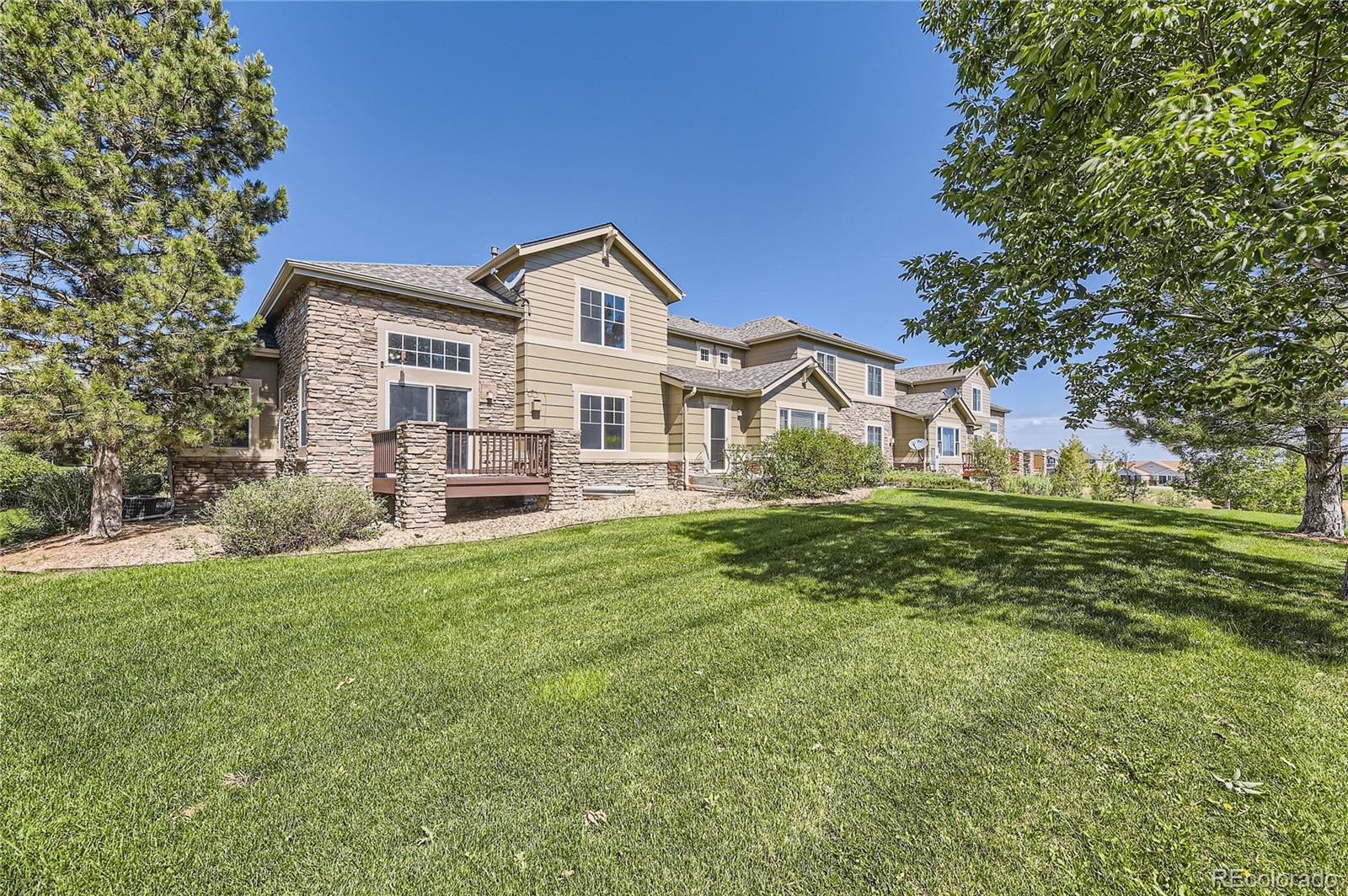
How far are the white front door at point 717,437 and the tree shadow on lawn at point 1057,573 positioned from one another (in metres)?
6.21

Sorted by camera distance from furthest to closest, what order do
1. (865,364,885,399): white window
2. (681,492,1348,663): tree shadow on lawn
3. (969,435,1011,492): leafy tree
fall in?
(865,364,885,399): white window → (969,435,1011,492): leafy tree → (681,492,1348,663): tree shadow on lawn

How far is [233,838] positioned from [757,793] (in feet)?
7.38

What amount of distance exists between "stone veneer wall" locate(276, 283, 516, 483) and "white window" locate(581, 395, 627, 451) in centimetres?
284

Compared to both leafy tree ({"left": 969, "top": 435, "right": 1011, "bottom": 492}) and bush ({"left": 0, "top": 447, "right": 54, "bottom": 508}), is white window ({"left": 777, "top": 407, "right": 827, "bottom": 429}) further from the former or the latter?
bush ({"left": 0, "top": 447, "right": 54, "bottom": 508})

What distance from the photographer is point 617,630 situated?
4285mm

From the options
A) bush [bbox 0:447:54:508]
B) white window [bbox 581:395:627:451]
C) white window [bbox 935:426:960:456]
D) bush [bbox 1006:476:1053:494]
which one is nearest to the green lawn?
white window [bbox 581:395:627:451]

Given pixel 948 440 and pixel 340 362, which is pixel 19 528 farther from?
pixel 948 440

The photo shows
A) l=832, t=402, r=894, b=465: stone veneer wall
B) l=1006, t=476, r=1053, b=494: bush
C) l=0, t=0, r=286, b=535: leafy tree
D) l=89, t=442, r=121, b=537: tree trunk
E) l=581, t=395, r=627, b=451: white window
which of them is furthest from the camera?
l=1006, t=476, r=1053, b=494: bush

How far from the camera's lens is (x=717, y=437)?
53.4 feet

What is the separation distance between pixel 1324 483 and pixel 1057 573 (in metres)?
10.2

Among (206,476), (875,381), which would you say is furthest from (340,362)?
(875,381)

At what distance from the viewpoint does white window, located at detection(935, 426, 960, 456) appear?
2533 centimetres

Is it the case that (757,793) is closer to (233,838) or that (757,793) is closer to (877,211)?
(233,838)

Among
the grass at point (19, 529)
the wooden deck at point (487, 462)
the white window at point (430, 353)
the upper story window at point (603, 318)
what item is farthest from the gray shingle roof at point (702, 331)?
the grass at point (19, 529)
